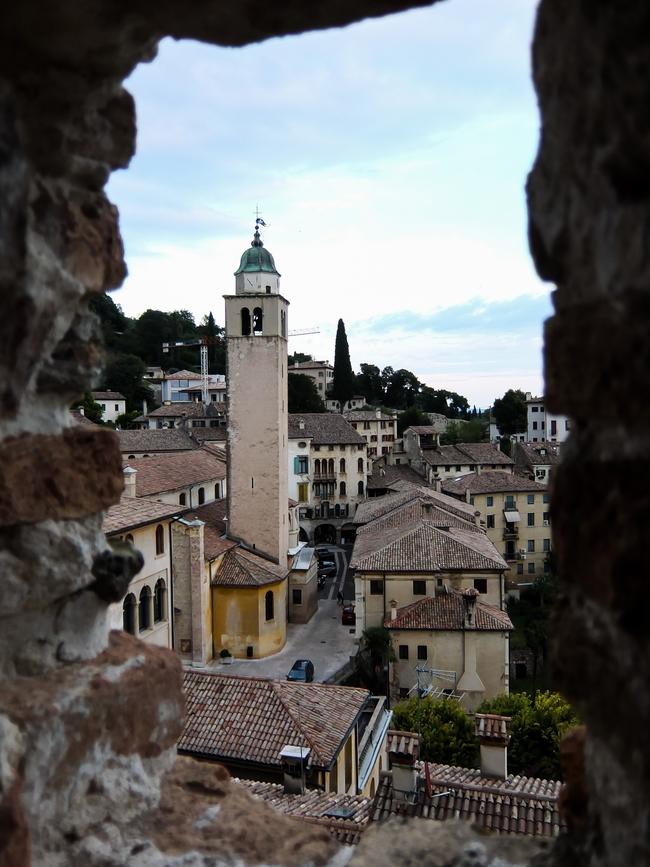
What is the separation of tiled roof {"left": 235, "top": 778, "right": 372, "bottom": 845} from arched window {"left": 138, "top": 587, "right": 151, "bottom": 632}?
803cm

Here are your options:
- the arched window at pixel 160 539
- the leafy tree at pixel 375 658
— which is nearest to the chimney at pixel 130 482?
the arched window at pixel 160 539

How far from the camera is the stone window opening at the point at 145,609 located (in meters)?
17.4

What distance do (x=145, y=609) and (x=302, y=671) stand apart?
182 inches

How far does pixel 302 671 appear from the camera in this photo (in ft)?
63.1

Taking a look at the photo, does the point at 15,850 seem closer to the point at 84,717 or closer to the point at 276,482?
the point at 84,717

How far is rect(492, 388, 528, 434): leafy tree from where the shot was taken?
2736 inches

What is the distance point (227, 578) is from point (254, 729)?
34.1 feet

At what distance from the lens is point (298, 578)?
2544 cm

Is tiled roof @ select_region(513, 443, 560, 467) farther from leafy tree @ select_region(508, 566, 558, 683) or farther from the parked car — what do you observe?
the parked car

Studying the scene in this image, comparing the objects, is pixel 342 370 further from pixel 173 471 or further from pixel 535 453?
pixel 173 471

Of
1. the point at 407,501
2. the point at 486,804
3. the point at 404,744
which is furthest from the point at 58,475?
the point at 407,501

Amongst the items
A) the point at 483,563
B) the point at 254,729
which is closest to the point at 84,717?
the point at 254,729

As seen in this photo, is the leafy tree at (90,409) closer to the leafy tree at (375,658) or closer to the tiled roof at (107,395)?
the tiled roof at (107,395)

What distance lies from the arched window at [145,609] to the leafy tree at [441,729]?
21.4ft
